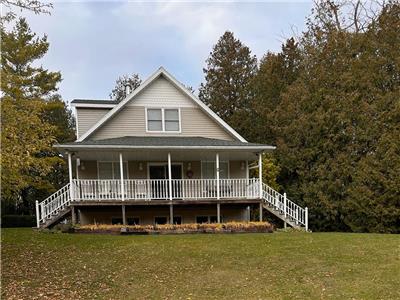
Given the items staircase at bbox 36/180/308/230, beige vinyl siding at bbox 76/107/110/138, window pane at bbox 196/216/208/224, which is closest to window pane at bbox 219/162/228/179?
staircase at bbox 36/180/308/230

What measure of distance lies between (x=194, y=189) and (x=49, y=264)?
30.4ft

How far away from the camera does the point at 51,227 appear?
17.0 meters

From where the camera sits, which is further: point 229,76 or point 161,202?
point 229,76

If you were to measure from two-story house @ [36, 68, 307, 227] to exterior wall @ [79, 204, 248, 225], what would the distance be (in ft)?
0.15

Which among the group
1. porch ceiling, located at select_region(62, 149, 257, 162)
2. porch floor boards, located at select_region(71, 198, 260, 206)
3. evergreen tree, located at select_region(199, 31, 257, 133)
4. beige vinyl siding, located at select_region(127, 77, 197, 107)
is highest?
evergreen tree, located at select_region(199, 31, 257, 133)

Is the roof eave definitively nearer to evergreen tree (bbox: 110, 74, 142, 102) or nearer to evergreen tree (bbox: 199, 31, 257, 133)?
evergreen tree (bbox: 199, 31, 257, 133)

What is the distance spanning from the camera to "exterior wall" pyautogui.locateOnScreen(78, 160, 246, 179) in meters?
19.2

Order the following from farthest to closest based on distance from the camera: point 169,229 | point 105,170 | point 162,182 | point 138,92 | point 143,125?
point 143,125
point 138,92
point 105,170
point 162,182
point 169,229

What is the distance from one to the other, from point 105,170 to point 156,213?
10.7 ft

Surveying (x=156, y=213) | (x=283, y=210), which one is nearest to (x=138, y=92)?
(x=156, y=213)

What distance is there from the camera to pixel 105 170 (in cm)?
1936

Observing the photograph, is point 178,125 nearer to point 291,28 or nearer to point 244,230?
point 244,230

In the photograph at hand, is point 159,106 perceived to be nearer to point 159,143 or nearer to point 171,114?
point 171,114

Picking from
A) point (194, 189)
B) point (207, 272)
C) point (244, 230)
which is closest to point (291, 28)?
point (194, 189)
